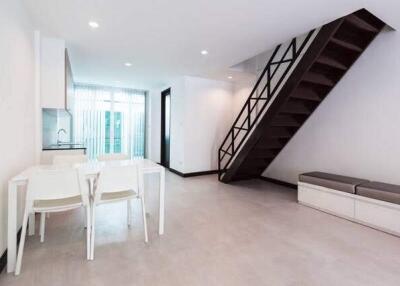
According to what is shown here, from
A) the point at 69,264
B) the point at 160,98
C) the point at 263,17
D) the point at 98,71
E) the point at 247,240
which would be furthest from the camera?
the point at 160,98

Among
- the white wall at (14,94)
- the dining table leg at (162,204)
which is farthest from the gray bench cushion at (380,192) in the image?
the white wall at (14,94)

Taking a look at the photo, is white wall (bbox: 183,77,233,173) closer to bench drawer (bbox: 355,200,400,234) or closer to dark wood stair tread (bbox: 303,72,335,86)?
dark wood stair tread (bbox: 303,72,335,86)

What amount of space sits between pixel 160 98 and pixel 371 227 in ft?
20.5

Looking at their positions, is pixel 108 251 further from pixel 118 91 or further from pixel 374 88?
pixel 118 91

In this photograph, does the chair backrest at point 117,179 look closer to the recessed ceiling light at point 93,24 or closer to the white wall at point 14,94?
Answer: the white wall at point 14,94

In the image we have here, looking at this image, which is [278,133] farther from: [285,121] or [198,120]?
[198,120]

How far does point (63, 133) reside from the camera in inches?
245

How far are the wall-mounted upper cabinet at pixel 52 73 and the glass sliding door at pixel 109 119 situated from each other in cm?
377

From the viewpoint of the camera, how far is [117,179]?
2332 millimetres

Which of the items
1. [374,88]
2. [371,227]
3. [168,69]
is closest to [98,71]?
[168,69]

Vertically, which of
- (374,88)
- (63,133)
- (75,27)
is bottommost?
(63,133)

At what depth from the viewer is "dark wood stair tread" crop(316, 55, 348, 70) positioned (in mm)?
3149

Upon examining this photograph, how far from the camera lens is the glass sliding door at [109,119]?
7.02 meters

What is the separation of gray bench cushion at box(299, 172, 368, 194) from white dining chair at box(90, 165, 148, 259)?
2.71 m
